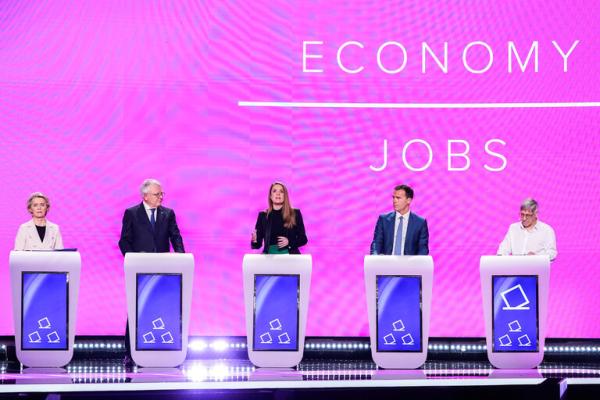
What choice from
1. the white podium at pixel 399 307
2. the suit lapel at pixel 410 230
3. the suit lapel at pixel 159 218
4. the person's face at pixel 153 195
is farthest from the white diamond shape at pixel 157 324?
the suit lapel at pixel 410 230

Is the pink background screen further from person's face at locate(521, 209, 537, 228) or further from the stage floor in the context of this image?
the stage floor

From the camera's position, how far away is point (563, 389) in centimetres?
521

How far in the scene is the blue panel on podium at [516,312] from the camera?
6.27m

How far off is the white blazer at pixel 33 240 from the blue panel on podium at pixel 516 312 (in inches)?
130

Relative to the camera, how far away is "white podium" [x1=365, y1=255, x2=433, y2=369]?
6223 mm

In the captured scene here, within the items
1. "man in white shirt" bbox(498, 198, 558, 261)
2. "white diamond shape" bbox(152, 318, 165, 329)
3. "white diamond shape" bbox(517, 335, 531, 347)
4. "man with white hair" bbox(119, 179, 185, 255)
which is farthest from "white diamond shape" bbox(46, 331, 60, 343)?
"man in white shirt" bbox(498, 198, 558, 261)

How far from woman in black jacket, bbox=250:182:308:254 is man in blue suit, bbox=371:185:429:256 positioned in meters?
0.60

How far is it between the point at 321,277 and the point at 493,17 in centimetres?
279

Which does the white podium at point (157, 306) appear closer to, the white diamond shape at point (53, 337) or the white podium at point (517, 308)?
the white diamond shape at point (53, 337)

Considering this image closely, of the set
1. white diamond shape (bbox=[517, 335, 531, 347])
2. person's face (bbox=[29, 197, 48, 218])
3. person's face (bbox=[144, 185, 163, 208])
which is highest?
person's face (bbox=[144, 185, 163, 208])

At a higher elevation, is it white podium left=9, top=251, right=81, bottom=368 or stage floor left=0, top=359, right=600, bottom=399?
white podium left=9, top=251, right=81, bottom=368

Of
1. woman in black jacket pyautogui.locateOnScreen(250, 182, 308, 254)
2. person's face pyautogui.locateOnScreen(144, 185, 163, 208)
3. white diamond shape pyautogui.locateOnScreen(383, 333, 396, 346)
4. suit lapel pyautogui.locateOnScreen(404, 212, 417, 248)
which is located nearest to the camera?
white diamond shape pyautogui.locateOnScreen(383, 333, 396, 346)

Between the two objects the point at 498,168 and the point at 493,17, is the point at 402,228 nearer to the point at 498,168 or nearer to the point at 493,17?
the point at 498,168

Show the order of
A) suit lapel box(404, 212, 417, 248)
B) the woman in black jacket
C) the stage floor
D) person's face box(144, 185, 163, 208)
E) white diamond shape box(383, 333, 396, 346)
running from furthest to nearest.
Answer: the woman in black jacket
suit lapel box(404, 212, 417, 248)
person's face box(144, 185, 163, 208)
white diamond shape box(383, 333, 396, 346)
the stage floor
